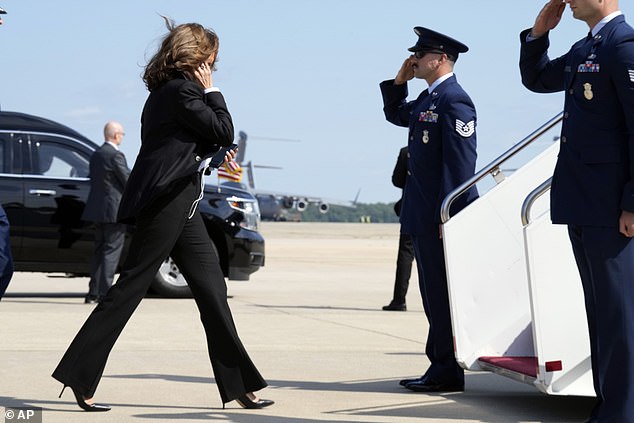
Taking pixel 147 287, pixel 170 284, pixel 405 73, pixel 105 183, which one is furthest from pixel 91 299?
pixel 147 287

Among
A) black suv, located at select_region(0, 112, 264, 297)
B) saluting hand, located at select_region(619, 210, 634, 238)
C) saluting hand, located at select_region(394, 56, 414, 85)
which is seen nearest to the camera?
saluting hand, located at select_region(619, 210, 634, 238)

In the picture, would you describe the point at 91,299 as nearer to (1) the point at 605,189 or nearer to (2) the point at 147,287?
(2) the point at 147,287

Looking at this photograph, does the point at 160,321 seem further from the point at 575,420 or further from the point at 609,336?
the point at 609,336

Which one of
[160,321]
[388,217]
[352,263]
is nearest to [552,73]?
[160,321]

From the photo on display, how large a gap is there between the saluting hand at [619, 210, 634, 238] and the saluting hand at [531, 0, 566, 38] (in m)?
1.02

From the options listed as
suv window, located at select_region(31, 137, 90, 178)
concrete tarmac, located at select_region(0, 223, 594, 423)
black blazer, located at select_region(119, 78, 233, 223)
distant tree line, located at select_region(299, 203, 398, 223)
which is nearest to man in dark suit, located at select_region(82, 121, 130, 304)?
concrete tarmac, located at select_region(0, 223, 594, 423)

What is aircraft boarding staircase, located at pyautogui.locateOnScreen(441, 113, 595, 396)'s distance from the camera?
5781 mm

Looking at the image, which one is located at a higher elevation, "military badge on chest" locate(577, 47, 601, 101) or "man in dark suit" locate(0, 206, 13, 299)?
"military badge on chest" locate(577, 47, 601, 101)

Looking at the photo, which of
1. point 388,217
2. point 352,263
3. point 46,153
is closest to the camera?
point 46,153

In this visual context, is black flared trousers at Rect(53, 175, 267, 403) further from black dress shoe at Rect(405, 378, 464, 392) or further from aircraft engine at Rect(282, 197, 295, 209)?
aircraft engine at Rect(282, 197, 295, 209)

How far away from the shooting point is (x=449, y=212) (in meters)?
6.98

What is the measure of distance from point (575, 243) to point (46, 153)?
957cm

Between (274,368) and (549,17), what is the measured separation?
3293 mm

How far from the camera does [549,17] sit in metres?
5.56
